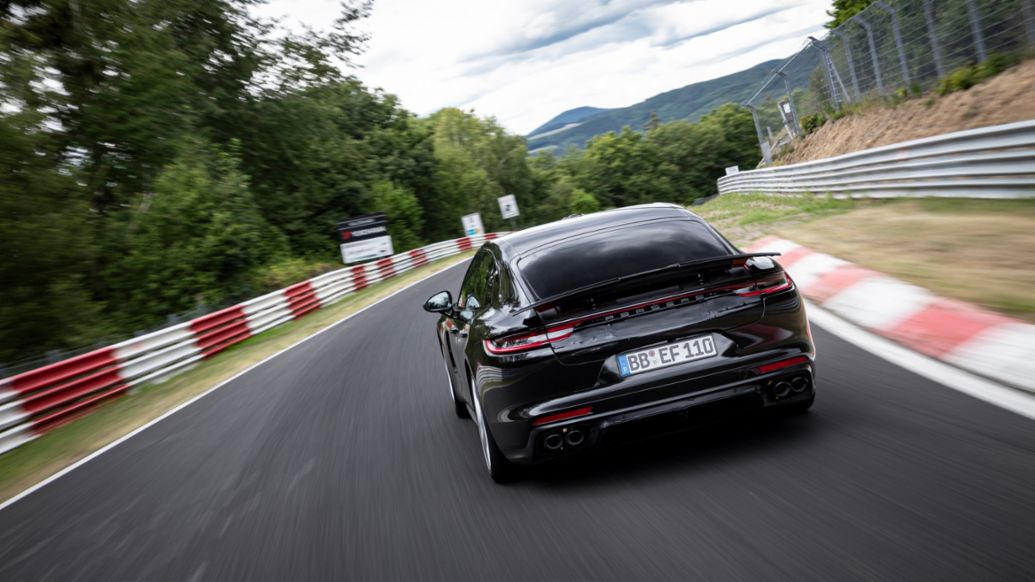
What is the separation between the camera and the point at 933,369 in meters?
5.46

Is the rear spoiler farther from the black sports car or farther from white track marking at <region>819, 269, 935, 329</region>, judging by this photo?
white track marking at <region>819, 269, 935, 329</region>

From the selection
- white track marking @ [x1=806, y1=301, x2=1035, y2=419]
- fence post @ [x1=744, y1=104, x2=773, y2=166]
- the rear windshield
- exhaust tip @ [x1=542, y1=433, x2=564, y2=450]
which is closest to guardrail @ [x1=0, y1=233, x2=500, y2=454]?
the rear windshield

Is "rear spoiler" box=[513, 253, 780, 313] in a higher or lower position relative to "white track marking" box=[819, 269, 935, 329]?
higher

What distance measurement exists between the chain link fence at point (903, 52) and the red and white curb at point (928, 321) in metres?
7.37

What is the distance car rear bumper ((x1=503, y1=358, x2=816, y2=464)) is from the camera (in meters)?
4.22

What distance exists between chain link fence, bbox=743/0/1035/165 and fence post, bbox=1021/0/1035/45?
2 centimetres

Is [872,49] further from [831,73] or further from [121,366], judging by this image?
[121,366]

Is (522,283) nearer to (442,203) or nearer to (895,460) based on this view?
(895,460)

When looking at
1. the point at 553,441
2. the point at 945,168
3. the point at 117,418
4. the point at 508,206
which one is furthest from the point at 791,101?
the point at 508,206

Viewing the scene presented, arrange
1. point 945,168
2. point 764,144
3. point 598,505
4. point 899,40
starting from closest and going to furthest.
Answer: point 598,505 < point 945,168 < point 899,40 < point 764,144

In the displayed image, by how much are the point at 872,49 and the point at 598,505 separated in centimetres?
1823

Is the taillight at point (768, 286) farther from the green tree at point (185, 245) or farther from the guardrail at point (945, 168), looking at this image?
the green tree at point (185, 245)

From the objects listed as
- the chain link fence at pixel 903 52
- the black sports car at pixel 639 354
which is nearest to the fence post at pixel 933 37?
the chain link fence at pixel 903 52

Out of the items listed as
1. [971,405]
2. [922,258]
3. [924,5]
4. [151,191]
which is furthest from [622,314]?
[151,191]
